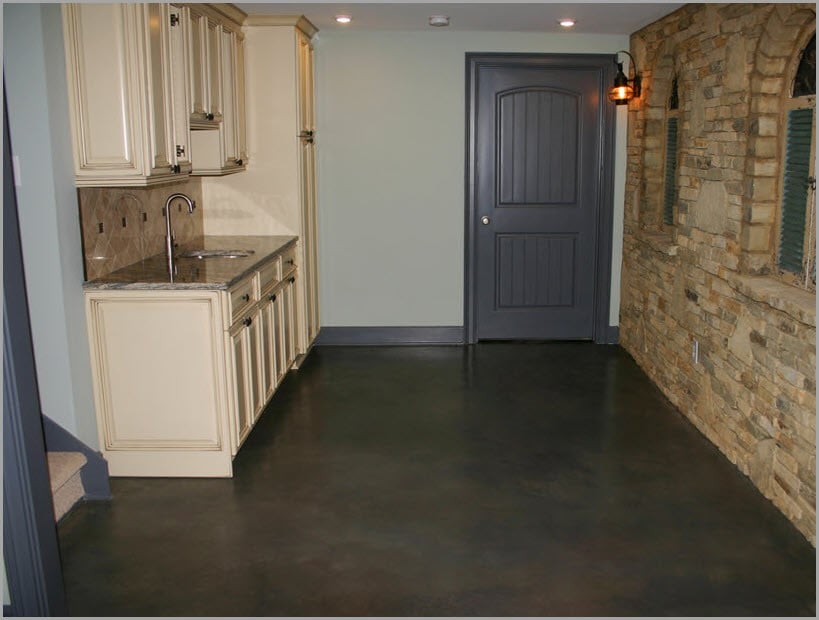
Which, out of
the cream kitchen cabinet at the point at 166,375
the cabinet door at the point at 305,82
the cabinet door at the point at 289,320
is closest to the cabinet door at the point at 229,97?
the cabinet door at the point at 305,82

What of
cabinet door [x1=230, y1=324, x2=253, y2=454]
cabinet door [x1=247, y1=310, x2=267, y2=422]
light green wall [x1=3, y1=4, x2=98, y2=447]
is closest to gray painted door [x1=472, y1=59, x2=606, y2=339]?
cabinet door [x1=247, y1=310, x2=267, y2=422]

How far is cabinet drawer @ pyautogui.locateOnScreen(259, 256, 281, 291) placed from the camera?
4.43 meters

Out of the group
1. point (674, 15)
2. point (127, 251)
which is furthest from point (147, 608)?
point (674, 15)

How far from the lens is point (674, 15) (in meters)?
4.86

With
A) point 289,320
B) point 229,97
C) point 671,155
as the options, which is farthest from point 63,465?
point 671,155

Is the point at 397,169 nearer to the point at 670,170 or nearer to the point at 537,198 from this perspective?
the point at 537,198

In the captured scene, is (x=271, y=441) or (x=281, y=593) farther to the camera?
(x=271, y=441)

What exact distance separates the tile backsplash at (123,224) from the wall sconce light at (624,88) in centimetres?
304

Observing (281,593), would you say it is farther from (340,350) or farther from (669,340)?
(340,350)

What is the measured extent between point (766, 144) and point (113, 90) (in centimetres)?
293

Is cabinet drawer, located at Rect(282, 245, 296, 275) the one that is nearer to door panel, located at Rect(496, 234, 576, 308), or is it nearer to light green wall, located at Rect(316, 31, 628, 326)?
light green wall, located at Rect(316, 31, 628, 326)

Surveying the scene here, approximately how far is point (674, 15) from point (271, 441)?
137 inches

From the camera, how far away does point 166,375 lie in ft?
12.1

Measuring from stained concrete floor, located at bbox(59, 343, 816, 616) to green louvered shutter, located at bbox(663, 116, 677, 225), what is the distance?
135cm
